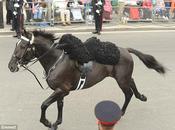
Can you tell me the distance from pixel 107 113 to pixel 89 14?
52.8ft

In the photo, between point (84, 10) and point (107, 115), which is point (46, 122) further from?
point (84, 10)

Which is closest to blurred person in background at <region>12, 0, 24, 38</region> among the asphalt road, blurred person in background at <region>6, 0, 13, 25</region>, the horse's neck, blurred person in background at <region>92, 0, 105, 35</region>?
blurred person in background at <region>6, 0, 13, 25</region>

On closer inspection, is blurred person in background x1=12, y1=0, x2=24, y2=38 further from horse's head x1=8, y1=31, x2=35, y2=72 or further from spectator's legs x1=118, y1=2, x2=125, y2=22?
horse's head x1=8, y1=31, x2=35, y2=72

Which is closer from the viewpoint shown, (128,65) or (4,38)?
(128,65)

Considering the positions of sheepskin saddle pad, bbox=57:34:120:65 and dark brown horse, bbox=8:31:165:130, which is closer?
dark brown horse, bbox=8:31:165:130

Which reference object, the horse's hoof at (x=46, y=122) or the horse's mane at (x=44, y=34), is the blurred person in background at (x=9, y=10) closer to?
the horse's mane at (x=44, y=34)

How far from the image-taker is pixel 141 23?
19859 millimetres

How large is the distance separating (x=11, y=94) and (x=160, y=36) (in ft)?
29.1

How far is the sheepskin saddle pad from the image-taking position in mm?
6625

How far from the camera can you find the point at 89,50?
6.85 meters

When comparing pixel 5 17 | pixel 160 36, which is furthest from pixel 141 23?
pixel 5 17

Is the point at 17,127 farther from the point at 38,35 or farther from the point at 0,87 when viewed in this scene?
the point at 0,87

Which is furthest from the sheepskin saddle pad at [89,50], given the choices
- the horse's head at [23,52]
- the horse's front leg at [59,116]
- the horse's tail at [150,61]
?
the horse's front leg at [59,116]

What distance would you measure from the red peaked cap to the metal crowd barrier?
15240 millimetres
